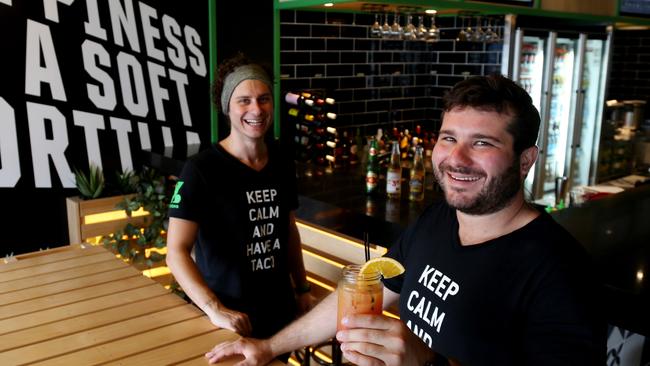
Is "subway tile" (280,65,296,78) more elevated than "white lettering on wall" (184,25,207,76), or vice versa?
"white lettering on wall" (184,25,207,76)

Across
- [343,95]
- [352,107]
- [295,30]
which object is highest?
[295,30]

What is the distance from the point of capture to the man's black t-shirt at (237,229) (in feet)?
6.86

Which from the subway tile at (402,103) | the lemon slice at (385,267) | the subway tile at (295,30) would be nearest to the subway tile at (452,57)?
the subway tile at (402,103)

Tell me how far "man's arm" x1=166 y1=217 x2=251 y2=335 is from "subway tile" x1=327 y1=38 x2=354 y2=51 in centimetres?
332

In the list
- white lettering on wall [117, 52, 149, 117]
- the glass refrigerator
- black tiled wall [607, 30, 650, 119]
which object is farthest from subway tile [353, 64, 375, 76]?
black tiled wall [607, 30, 650, 119]

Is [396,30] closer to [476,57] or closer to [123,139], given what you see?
[476,57]

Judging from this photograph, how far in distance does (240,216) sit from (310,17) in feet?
10.4

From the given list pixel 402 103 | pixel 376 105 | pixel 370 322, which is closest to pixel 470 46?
pixel 402 103

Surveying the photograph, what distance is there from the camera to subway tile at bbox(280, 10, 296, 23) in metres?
4.75

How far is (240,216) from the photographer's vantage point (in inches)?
83.3

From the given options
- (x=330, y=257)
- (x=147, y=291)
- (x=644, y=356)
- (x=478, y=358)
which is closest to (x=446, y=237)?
(x=478, y=358)

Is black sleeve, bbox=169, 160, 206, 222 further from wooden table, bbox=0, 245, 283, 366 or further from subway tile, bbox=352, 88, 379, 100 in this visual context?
subway tile, bbox=352, 88, 379, 100

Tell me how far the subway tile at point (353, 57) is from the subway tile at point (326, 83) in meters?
0.20

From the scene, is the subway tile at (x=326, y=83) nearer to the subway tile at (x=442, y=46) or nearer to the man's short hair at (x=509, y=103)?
the subway tile at (x=442, y=46)
